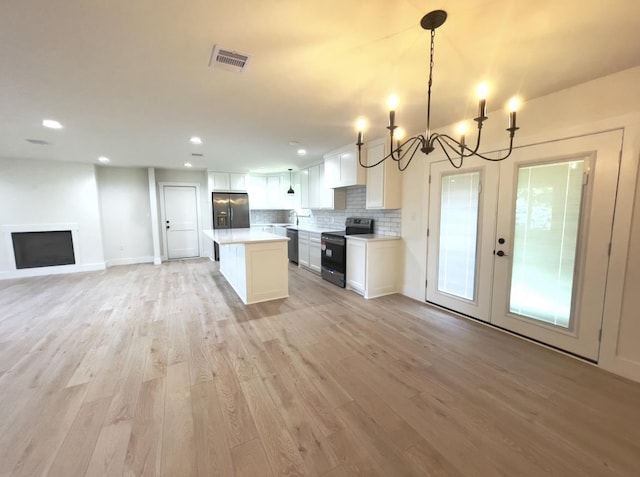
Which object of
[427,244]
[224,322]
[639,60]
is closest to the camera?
[639,60]

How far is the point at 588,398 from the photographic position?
1.91 m

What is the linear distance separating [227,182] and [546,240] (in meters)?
6.54

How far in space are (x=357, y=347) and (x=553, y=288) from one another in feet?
6.62

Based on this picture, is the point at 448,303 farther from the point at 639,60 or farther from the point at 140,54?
the point at 140,54

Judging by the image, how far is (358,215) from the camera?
5.14 metres

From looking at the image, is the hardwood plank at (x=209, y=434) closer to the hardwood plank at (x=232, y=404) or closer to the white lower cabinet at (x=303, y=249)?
the hardwood plank at (x=232, y=404)

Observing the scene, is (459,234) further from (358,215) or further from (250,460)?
(250,460)

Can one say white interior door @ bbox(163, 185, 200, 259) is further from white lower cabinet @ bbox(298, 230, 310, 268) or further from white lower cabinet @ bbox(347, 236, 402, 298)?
white lower cabinet @ bbox(347, 236, 402, 298)

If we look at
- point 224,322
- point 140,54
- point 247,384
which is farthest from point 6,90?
point 247,384

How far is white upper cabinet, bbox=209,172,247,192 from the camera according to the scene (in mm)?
6760

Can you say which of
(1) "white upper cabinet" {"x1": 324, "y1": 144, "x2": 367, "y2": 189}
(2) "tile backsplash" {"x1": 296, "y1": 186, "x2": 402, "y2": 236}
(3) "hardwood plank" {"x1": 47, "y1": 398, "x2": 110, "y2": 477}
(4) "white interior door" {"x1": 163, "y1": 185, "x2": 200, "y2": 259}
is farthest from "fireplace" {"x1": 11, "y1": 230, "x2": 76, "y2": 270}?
(1) "white upper cabinet" {"x1": 324, "y1": 144, "x2": 367, "y2": 189}

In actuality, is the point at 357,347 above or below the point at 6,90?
below

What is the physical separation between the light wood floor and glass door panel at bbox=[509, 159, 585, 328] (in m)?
0.44

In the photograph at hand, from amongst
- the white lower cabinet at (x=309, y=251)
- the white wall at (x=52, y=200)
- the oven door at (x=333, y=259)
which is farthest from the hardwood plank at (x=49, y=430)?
the white wall at (x=52, y=200)
